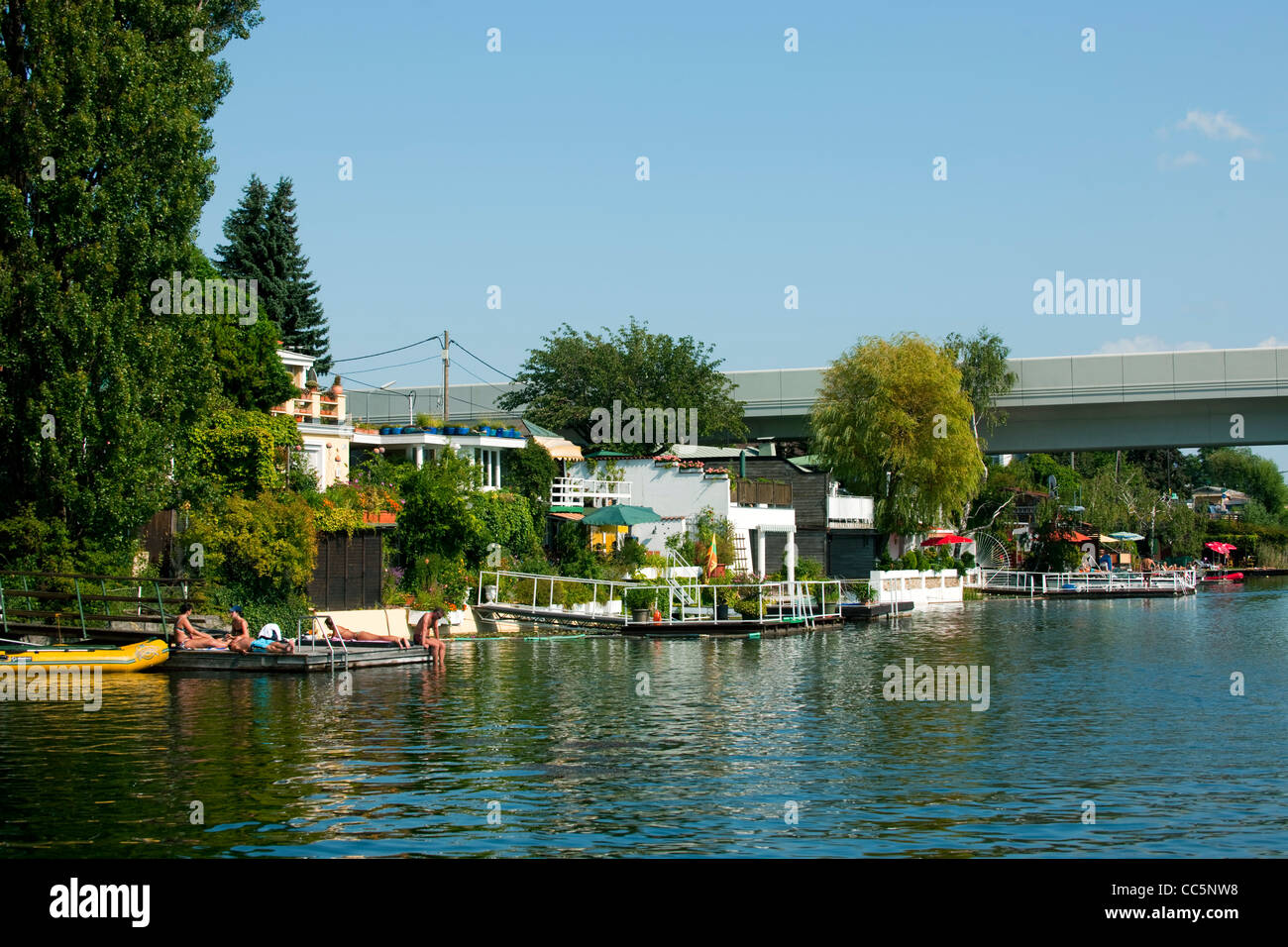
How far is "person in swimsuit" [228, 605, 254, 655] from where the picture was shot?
1238 inches

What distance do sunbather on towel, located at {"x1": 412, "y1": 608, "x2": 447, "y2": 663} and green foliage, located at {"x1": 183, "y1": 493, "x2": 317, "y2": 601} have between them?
4.74m

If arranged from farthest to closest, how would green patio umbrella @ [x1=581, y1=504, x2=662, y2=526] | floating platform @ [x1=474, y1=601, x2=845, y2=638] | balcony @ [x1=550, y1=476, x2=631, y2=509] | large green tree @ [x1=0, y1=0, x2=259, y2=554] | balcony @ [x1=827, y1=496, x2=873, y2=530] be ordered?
balcony @ [x1=827, y1=496, x2=873, y2=530], balcony @ [x1=550, y1=476, x2=631, y2=509], green patio umbrella @ [x1=581, y1=504, x2=662, y2=526], floating platform @ [x1=474, y1=601, x2=845, y2=638], large green tree @ [x1=0, y1=0, x2=259, y2=554]

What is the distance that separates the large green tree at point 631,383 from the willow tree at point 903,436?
27.1 ft

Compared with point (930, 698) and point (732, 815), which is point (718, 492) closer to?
point (930, 698)

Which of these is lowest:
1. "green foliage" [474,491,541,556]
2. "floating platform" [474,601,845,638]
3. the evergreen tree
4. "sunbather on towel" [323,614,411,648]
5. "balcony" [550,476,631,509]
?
"floating platform" [474,601,845,638]

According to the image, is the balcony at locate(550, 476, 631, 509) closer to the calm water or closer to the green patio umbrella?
the green patio umbrella

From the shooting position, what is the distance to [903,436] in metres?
64.2

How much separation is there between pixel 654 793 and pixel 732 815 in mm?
1596

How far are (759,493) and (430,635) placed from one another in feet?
99.1

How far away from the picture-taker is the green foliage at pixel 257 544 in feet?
118

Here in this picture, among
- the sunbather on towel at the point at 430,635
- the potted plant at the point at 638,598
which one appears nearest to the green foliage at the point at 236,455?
the sunbather on towel at the point at 430,635

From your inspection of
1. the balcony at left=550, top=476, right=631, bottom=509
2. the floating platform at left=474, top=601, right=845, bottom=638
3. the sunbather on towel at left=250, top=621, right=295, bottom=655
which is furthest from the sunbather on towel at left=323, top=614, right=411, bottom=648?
the balcony at left=550, top=476, right=631, bottom=509

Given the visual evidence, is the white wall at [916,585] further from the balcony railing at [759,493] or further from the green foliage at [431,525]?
the green foliage at [431,525]
